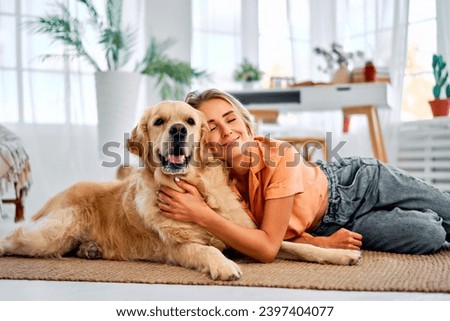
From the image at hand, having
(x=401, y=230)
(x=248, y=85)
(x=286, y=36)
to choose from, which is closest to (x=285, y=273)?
(x=401, y=230)

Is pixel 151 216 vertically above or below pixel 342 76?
below

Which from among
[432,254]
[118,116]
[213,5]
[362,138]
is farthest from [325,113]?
[432,254]

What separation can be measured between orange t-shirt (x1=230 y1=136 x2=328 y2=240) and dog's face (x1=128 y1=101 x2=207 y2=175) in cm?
21

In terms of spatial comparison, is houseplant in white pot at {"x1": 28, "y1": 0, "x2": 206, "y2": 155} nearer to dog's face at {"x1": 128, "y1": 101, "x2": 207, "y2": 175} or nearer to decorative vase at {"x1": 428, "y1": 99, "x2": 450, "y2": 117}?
decorative vase at {"x1": 428, "y1": 99, "x2": 450, "y2": 117}

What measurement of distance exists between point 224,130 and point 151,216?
0.39m

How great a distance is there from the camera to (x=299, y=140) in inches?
169

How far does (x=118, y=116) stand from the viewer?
14.7 ft

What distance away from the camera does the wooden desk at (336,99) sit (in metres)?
4.60

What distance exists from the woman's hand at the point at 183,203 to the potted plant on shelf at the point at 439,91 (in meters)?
3.32

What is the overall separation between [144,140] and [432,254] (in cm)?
115

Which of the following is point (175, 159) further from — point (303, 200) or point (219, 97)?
point (303, 200)

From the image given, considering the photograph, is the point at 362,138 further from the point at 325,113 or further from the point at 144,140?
the point at 144,140

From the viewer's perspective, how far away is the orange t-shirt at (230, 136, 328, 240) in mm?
1870

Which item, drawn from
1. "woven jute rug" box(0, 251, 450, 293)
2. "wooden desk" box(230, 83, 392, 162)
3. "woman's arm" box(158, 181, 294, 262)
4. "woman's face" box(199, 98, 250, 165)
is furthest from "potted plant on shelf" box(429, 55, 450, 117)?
"woman's arm" box(158, 181, 294, 262)
